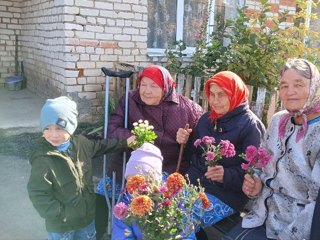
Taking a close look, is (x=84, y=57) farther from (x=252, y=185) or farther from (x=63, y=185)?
(x=252, y=185)

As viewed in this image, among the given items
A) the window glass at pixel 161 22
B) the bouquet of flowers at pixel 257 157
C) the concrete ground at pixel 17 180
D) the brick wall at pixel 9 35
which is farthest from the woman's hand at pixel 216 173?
the brick wall at pixel 9 35

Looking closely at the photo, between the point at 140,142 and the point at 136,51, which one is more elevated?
the point at 136,51

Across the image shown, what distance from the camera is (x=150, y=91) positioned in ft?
8.89

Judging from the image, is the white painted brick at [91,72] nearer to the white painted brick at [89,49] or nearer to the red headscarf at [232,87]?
the white painted brick at [89,49]

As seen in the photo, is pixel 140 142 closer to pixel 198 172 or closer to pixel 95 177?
pixel 198 172

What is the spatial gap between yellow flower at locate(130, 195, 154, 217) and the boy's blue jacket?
2.59 feet

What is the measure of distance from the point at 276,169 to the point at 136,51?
4372 mm

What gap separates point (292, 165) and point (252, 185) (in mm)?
283

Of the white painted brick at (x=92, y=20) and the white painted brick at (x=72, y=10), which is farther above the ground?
the white painted brick at (x=72, y=10)

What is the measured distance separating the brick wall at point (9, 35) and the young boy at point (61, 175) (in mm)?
6952

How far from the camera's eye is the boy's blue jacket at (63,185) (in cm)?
209

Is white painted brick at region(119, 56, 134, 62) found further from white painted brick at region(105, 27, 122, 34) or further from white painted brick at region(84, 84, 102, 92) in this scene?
white painted brick at region(84, 84, 102, 92)

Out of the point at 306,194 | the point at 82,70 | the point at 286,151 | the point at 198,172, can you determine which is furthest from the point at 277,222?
the point at 82,70

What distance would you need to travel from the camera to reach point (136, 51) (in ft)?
19.9
